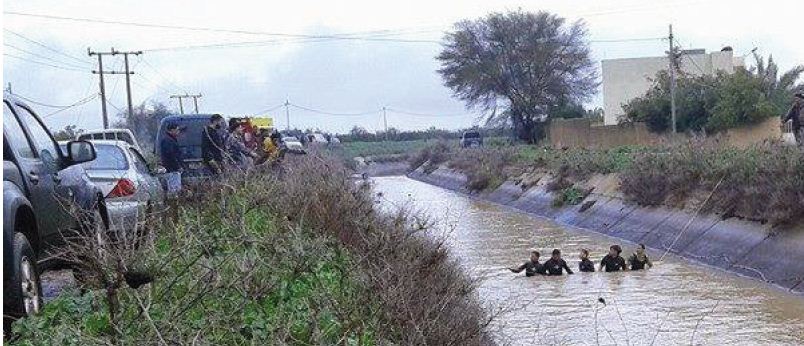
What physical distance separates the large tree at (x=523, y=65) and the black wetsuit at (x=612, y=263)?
4567cm

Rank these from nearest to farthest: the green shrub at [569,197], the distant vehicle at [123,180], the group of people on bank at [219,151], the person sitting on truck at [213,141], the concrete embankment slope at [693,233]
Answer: the distant vehicle at [123,180] → the group of people on bank at [219,151] → the person sitting on truck at [213,141] → the concrete embankment slope at [693,233] → the green shrub at [569,197]

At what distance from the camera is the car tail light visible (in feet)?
39.6

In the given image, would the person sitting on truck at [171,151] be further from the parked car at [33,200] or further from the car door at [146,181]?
the parked car at [33,200]

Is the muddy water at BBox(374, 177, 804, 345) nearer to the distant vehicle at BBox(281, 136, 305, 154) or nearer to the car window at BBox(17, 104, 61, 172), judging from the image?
the distant vehicle at BBox(281, 136, 305, 154)

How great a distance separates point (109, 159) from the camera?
13.6m

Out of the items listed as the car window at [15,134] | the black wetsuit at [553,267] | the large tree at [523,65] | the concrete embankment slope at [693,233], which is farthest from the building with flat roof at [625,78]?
the car window at [15,134]

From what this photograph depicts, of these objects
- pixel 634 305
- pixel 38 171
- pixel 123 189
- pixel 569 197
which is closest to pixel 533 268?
pixel 634 305

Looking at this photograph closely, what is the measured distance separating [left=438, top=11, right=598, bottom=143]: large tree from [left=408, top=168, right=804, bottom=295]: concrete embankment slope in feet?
88.4

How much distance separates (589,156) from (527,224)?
6428 millimetres

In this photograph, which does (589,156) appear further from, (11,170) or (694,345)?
(11,170)

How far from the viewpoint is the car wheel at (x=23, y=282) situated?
6.73 m

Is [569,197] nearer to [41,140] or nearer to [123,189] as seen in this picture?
[123,189]

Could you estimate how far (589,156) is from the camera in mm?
42219

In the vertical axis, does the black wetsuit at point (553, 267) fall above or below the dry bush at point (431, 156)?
below
